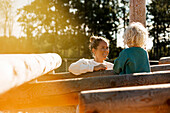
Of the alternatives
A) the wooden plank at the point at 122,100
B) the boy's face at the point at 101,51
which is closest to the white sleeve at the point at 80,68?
the boy's face at the point at 101,51

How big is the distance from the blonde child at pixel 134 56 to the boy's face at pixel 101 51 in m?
0.84

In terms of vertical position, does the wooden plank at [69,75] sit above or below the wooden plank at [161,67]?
below

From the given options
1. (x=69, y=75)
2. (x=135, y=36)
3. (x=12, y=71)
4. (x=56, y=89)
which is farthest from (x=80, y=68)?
(x=12, y=71)

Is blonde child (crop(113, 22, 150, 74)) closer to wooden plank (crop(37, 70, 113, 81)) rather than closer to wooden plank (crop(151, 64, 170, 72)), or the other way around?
wooden plank (crop(37, 70, 113, 81))

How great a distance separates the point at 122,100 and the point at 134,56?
143cm

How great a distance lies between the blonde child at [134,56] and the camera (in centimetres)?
245

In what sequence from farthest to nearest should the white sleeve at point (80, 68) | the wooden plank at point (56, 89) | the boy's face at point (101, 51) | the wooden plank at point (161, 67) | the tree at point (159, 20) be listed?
the tree at point (159, 20) → the boy's face at point (101, 51) → the wooden plank at point (161, 67) → the white sleeve at point (80, 68) → the wooden plank at point (56, 89)

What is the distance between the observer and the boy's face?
11.2 feet

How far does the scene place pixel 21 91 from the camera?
1.85 meters

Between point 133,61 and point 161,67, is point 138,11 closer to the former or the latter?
point 161,67

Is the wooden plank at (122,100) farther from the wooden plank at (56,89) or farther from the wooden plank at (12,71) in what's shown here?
→ the wooden plank at (56,89)

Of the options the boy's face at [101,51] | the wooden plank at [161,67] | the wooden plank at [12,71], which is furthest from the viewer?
the boy's face at [101,51]

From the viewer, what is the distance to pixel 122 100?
109 centimetres

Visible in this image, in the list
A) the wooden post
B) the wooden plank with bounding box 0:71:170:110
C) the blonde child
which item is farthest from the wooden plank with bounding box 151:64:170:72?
the wooden plank with bounding box 0:71:170:110
